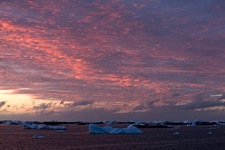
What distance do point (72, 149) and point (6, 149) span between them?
9.71 meters

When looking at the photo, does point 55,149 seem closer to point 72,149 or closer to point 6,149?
point 72,149

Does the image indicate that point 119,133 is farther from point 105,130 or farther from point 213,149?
point 213,149

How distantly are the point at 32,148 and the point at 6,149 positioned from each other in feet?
12.5

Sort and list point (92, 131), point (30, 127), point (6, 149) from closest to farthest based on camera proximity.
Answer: point (6, 149)
point (92, 131)
point (30, 127)

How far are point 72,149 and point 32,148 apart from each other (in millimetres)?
6438

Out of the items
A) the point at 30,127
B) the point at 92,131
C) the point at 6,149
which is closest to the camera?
the point at 6,149

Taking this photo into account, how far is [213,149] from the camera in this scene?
53812 mm

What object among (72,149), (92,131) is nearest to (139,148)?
(72,149)

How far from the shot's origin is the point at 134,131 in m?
103

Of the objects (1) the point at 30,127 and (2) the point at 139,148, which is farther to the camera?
(1) the point at 30,127

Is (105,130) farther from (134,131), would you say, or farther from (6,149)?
Result: (6,149)

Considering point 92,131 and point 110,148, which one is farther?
point 92,131

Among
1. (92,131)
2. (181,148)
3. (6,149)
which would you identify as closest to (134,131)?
(92,131)

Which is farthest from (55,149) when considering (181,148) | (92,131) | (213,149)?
(92,131)
